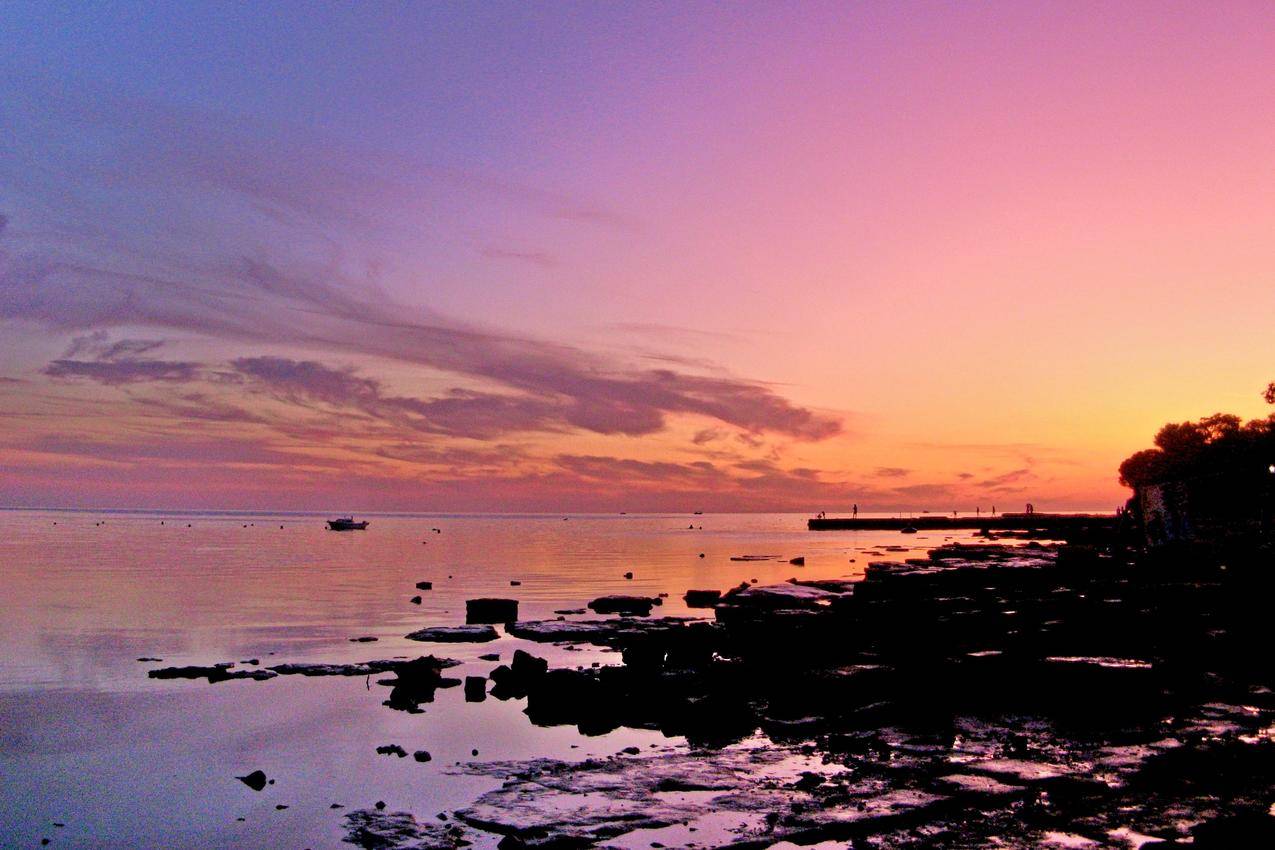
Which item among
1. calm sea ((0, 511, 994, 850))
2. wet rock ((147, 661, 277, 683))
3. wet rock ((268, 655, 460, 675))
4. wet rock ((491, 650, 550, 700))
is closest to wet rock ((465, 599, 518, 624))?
calm sea ((0, 511, 994, 850))

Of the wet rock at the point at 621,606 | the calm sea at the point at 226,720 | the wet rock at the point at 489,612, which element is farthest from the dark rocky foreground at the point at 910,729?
the wet rock at the point at 621,606

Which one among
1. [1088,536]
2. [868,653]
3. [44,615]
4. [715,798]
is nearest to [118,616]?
[44,615]

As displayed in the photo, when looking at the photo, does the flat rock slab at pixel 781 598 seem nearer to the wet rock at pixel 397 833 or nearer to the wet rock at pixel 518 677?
the wet rock at pixel 518 677

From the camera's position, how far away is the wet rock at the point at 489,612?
39438mm

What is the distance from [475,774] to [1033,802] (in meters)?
10.00

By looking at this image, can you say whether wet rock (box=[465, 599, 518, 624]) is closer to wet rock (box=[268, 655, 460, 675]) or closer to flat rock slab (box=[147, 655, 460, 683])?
wet rock (box=[268, 655, 460, 675])

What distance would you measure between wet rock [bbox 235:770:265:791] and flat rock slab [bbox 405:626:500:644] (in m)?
16.4

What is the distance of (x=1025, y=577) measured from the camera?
52719 mm

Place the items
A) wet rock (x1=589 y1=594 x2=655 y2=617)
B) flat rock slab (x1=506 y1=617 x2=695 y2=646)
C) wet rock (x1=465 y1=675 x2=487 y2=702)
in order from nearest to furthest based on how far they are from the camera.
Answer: wet rock (x1=465 y1=675 x2=487 y2=702) → flat rock slab (x1=506 y1=617 x2=695 y2=646) → wet rock (x1=589 y1=594 x2=655 y2=617)

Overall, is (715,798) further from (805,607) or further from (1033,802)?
(805,607)

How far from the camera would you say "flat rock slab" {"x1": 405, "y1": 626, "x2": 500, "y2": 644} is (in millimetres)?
34344

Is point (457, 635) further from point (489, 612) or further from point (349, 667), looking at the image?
point (349, 667)

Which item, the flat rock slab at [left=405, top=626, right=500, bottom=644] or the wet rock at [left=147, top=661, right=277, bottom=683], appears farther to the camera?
the flat rock slab at [left=405, top=626, right=500, bottom=644]

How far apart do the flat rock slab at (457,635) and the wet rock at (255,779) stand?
1641 centimetres
